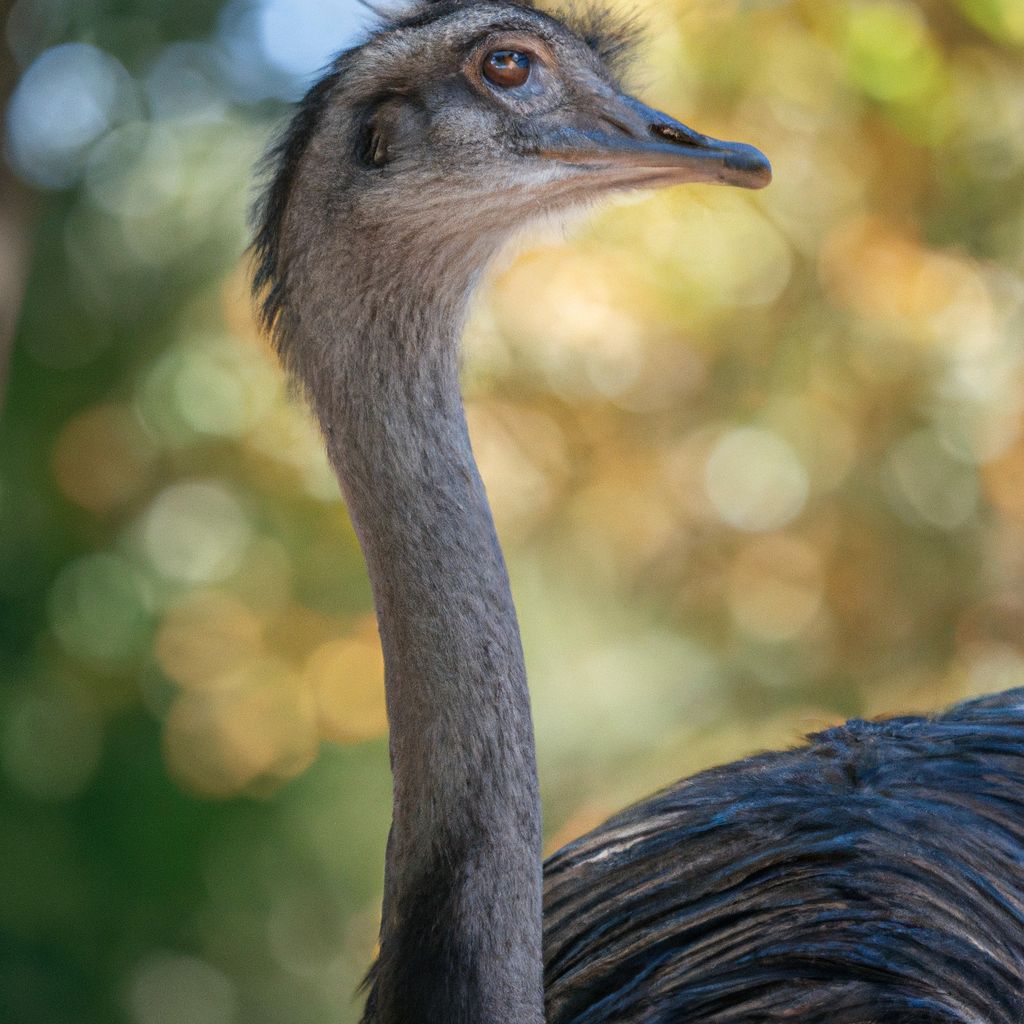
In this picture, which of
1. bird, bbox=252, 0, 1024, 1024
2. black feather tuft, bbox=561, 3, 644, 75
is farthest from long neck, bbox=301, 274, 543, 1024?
black feather tuft, bbox=561, 3, 644, 75

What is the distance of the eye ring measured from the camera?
2.02m

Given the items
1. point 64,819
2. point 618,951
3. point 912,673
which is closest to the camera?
point 618,951

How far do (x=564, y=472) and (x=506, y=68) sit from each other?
15.2 feet

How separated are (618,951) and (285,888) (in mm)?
5577

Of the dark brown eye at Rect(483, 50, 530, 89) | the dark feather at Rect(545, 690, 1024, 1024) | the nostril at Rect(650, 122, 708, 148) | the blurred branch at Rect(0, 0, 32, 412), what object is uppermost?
the blurred branch at Rect(0, 0, 32, 412)

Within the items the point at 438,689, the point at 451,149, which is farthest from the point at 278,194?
the point at 438,689

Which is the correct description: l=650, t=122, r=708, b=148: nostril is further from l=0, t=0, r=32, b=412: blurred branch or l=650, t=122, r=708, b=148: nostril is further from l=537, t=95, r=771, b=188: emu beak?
l=0, t=0, r=32, b=412: blurred branch

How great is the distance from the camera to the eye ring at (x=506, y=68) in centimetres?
202

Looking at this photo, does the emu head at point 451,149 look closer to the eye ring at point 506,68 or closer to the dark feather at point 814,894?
the eye ring at point 506,68

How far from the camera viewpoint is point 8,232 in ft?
11.8

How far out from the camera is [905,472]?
21.8ft

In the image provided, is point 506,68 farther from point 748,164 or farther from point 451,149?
point 748,164

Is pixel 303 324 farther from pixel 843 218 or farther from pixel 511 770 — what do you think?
pixel 843 218

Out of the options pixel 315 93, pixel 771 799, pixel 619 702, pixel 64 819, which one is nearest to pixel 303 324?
pixel 315 93
